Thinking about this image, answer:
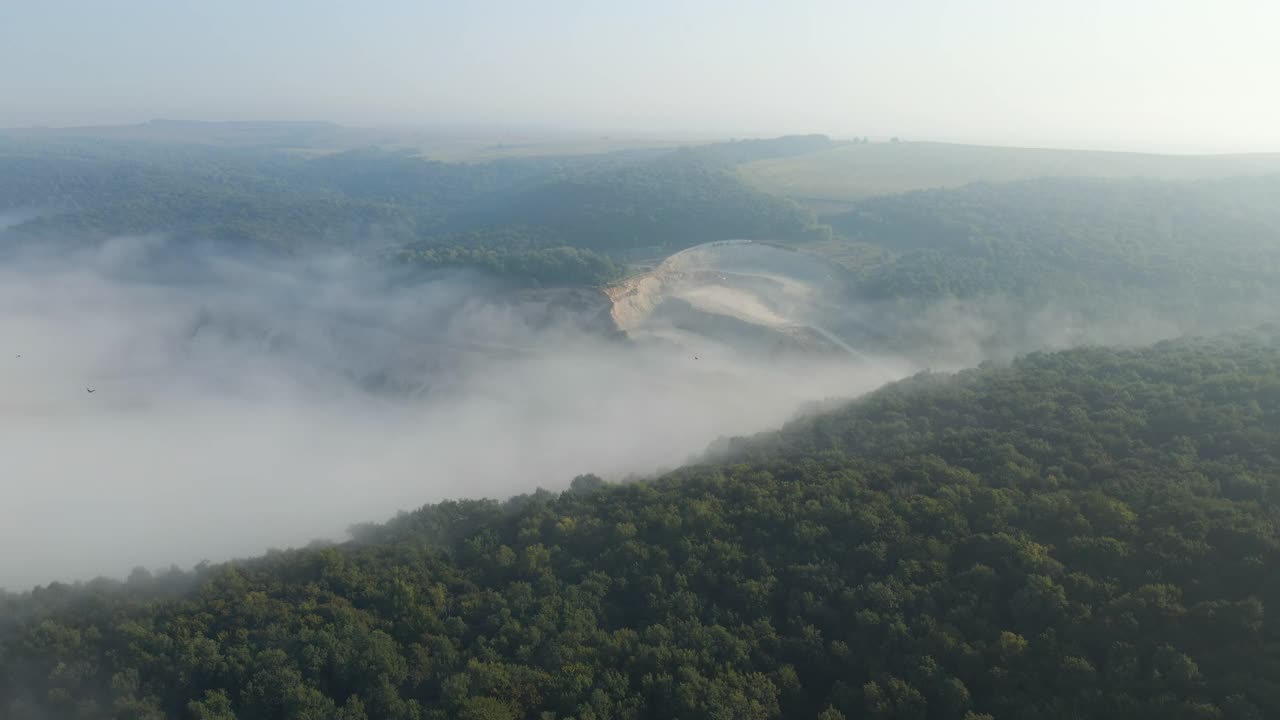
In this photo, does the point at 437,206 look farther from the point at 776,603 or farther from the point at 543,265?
the point at 776,603

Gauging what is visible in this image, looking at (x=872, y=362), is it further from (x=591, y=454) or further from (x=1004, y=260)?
(x=591, y=454)

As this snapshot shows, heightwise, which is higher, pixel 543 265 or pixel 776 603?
pixel 543 265

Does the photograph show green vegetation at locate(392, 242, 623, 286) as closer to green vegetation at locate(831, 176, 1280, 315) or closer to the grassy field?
green vegetation at locate(831, 176, 1280, 315)

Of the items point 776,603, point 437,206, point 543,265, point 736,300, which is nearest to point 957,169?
point 736,300

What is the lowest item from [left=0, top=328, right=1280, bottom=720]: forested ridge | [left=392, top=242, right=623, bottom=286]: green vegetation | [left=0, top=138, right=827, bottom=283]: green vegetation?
[left=0, top=328, right=1280, bottom=720]: forested ridge

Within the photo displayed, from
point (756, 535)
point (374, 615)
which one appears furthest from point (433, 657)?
point (756, 535)

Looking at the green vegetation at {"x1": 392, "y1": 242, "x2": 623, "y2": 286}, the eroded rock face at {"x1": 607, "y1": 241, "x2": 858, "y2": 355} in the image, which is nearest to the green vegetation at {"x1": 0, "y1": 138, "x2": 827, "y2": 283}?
the green vegetation at {"x1": 392, "y1": 242, "x2": 623, "y2": 286}
